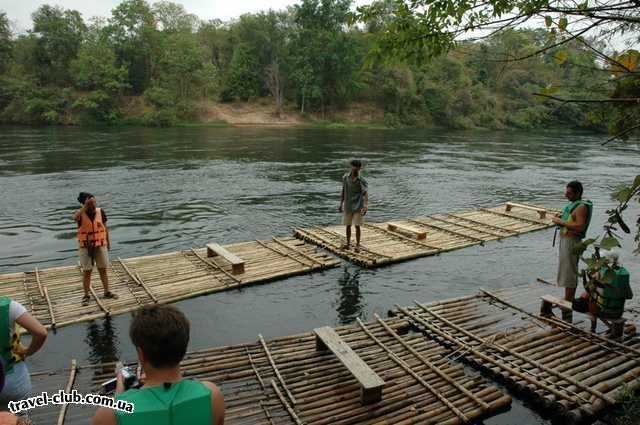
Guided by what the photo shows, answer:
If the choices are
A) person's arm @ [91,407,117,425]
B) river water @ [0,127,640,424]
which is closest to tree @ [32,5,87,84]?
river water @ [0,127,640,424]

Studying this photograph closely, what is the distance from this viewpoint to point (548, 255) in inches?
462

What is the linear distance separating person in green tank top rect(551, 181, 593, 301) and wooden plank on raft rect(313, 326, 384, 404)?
370 cm

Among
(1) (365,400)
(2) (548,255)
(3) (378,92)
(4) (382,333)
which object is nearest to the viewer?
(1) (365,400)

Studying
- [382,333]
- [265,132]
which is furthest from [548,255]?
[265,132]

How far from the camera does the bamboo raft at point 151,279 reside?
309 inches

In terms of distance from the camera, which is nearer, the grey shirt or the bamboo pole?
the bamboo pole

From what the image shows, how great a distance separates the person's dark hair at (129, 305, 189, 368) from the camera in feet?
7.99

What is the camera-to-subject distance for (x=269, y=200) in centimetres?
1819

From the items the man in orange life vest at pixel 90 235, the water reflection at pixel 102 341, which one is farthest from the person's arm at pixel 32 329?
the man in orange life vest at pixel 90 235

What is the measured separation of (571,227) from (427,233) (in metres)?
5.74

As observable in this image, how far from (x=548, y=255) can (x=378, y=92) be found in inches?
2052

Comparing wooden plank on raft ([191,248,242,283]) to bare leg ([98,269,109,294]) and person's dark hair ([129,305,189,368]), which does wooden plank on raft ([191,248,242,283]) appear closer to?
bare leg ([98,269,109,294])

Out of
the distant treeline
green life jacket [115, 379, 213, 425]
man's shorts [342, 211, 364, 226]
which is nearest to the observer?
green life jacket [115, 379, 213, 425]

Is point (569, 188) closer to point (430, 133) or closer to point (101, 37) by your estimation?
point (430, 133)
